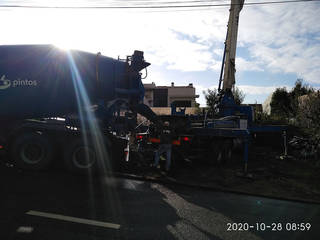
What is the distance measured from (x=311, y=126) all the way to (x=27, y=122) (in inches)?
425

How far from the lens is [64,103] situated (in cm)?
712

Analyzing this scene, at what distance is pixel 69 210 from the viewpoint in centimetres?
406

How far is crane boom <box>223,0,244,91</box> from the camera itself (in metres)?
11.0

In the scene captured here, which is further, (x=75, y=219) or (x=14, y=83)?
(x=14, y=83)

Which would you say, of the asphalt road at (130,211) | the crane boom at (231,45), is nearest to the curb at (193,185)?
the asphalt road at (130,211)

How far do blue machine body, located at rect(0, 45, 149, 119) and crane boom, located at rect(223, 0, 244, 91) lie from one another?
583cm

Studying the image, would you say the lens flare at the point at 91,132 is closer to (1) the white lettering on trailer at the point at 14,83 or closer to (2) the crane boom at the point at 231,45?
(1) the white lettering on trailer at the point at 14,83

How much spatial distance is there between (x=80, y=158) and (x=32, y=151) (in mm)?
1462

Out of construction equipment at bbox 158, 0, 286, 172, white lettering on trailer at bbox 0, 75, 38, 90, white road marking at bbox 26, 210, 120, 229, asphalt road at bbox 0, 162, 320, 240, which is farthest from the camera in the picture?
construction equipment at bbox 158, 0, 286, 172

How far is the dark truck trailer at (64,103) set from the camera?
6668mm

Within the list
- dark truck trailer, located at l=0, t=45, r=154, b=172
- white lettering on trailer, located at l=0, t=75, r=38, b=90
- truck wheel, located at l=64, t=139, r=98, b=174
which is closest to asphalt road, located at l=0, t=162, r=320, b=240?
truck wheel, located at l=64, t=139, r=98, b=174

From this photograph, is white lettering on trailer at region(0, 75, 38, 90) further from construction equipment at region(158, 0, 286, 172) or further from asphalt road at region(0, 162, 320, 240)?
construction equipment at region(158, 0, 286, 172)

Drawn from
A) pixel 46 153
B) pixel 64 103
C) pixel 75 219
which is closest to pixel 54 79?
pixel 64 103

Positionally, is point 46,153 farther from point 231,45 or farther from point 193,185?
point 231,45
